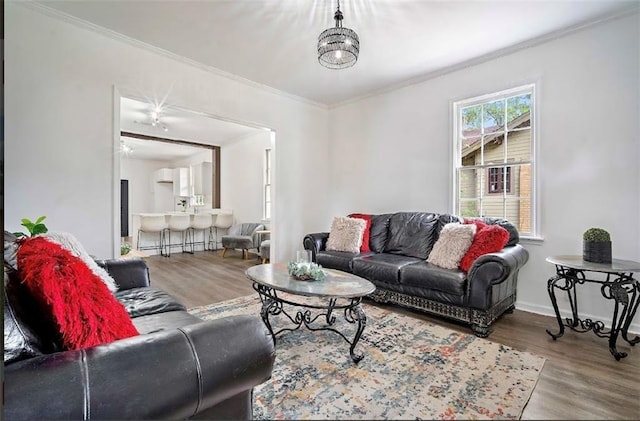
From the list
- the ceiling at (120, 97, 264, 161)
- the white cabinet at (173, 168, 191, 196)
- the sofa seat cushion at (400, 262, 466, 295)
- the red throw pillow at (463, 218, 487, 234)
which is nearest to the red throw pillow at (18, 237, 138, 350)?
the sofa seat cushion at (400, 262, 466, 295)

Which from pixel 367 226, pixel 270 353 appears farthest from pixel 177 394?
pixel 367 226

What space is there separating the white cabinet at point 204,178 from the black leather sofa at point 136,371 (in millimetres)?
6776

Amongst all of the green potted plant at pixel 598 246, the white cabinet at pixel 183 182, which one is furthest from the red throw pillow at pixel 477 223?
the white cabinet at pixel 183 182

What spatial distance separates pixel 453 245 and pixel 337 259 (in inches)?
45.4

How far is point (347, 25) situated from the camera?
101 inches

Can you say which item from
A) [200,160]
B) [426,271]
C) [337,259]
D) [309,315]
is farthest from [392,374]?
[200,160]

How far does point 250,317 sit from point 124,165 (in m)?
9.36

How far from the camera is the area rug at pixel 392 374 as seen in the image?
52cm

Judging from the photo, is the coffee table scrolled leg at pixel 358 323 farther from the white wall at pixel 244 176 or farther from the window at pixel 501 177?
the white wall at pixel 244 176

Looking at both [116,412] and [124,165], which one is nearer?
[116,412]

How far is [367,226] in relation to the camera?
361 centimetres

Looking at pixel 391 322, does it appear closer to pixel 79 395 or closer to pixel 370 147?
pixel 79 395

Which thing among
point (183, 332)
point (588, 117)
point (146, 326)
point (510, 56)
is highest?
point (510, 56)

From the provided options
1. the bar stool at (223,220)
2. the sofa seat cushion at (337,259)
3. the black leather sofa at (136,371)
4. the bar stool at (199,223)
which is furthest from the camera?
Result: the bar stool at (223,220)
